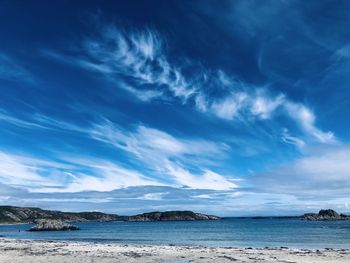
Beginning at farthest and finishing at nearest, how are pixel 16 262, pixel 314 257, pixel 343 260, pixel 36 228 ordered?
1. pixel 36 228
2. pixel 314 257
3. pixel 343 260
4. pixel 16 262

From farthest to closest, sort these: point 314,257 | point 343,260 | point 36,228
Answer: point 36,228 → point 314,257 → point 343,260

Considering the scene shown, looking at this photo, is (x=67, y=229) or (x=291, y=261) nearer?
(x=291, y=261)

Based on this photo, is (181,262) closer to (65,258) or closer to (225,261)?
(225,261)

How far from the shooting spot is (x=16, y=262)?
4028 cm

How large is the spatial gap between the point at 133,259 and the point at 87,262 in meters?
5.51

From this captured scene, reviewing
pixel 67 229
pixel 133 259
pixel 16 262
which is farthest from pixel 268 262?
pixel 67 229

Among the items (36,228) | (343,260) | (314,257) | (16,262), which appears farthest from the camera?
(36,228)

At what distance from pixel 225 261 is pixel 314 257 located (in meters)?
11.8

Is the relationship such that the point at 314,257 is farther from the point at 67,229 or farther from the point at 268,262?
the point at 67,229

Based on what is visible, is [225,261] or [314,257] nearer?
[225,261]

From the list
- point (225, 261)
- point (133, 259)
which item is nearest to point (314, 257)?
point (225, 261)

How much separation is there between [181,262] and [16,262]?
1688cm

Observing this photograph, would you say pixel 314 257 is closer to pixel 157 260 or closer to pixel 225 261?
pixel 225 261

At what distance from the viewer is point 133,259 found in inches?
1762
